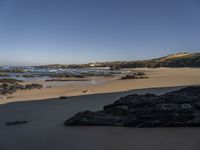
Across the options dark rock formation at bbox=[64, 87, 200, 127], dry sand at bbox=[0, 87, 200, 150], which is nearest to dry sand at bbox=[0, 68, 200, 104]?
dry sand at bbox=[0, 87, 200, 150]

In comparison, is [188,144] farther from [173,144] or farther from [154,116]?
[154,116]

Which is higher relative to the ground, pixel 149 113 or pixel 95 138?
pixel 149 113

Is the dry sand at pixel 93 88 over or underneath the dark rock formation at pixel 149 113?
underneath

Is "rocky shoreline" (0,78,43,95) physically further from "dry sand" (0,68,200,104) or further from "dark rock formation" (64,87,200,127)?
"dark rock formation" (64,87,200,127)

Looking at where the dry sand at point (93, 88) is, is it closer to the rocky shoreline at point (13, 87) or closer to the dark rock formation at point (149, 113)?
the rocky shoreline at point (13, 87)

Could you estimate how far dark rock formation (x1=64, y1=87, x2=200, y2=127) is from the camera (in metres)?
5.33

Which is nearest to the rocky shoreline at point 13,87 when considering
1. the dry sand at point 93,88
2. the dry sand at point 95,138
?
the dry sand at point 93,88

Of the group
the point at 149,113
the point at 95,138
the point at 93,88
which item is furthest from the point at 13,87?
the point at 95,138

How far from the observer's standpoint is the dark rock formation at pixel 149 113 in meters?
5.33

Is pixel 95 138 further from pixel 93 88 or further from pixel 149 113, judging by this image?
pixel 93 88

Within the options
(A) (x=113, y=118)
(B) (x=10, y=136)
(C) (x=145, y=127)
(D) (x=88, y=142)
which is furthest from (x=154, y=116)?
(B) (x=10, y=136)

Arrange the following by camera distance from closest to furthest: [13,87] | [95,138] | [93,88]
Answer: [95,138] → [93,88] → [13,87]

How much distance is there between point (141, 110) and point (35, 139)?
2.25 meters

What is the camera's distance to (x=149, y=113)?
219 inches
